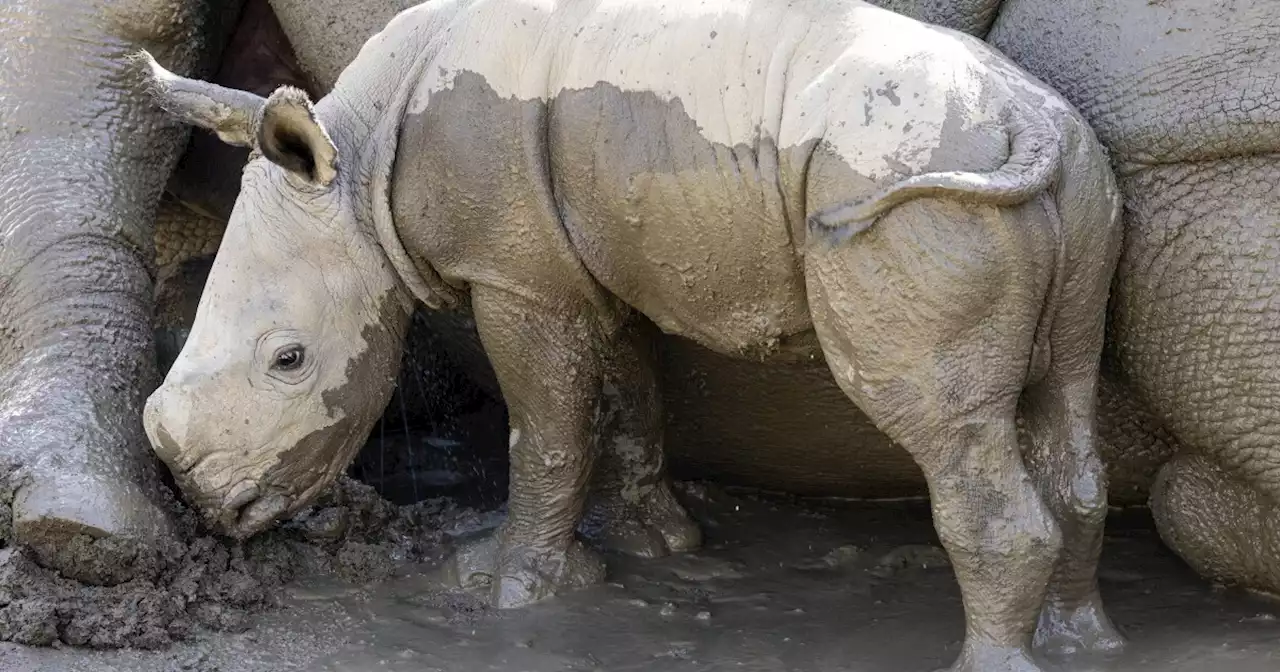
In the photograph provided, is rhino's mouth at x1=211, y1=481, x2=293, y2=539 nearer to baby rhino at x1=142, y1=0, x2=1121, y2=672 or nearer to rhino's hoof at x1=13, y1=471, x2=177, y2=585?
baby rhino at x1=142, y1=0, x2=1121, y2=672

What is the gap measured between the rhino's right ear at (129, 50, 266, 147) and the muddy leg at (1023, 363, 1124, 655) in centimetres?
184

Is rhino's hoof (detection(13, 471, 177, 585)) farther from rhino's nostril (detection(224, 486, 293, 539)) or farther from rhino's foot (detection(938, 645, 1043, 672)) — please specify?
rhino's foot (detection(938, 645, 1043, 672))

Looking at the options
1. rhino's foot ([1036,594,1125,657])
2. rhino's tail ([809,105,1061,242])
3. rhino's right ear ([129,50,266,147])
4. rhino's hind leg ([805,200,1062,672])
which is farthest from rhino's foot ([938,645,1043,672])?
rhino's right ear ([129,50,266,147])

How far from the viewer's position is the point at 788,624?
3.57 m

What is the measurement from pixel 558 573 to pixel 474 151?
1.07 meters

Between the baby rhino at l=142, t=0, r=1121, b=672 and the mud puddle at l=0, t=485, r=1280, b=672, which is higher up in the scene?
the baby rhino at l=142, t=0, r=1121, b=672

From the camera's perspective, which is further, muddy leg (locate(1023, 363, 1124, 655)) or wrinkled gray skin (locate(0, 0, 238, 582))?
wrinkled gray skin (locate(0, 0, 238, 582))

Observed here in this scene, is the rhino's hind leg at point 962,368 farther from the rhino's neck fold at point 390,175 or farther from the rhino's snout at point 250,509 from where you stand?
the rhino's snout at point 250,509

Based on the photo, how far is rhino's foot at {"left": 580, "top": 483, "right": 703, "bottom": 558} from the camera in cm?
401

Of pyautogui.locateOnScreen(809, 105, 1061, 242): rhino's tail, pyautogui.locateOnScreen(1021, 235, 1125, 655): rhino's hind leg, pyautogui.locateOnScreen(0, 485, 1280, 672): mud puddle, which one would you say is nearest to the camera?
pyautogui.locateOnScreen(809, 105, 1061, 242): rhino's tail

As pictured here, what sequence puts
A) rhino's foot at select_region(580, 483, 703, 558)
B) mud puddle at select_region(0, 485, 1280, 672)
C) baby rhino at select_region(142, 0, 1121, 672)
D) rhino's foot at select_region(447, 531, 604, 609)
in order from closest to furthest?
baby rhino at select_region(142, 0, 1121, 672), mud puddle at select_region(0, 485, 1280, 672), rhino's foot at select_region(447, 531, 604, 609), rhino's foot at select_region(580, 483, 703, 558)

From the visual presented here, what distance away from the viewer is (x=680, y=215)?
3158mm

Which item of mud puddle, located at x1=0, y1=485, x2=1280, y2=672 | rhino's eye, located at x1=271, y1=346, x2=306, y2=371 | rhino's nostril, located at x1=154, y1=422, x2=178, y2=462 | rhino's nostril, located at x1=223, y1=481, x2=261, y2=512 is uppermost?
rhino's eye, located at x1=271, y1=346, x2=306, y2=371

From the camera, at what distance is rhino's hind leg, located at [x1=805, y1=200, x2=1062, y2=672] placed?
2.82 m
